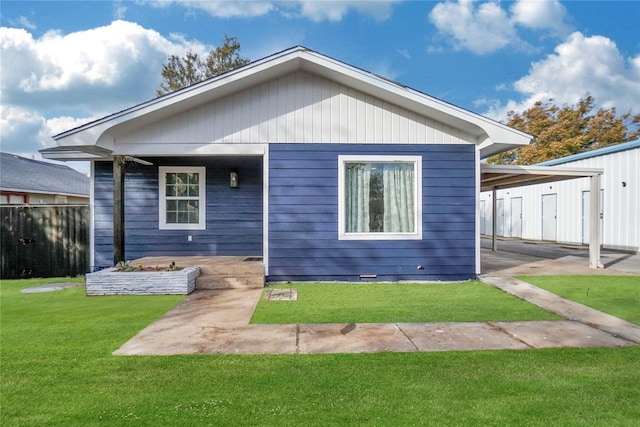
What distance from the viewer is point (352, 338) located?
412 cm

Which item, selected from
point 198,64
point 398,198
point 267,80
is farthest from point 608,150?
point 198,64

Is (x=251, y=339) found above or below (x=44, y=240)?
below

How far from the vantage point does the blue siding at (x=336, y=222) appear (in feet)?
24.0

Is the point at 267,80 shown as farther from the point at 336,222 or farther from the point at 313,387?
the point at 313,387

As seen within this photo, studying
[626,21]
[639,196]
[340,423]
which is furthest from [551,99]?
[340,423]

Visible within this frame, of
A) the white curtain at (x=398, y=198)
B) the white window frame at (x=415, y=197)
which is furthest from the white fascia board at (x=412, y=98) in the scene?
the white curtain at (x=398, y=198)

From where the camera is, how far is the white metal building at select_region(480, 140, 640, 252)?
1281 cm

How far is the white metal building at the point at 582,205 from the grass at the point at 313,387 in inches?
464

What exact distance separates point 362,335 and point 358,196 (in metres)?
3.60

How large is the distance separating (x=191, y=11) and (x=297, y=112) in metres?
11.1

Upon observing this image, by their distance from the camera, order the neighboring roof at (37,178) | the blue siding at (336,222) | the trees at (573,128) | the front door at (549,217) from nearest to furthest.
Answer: the blue siding at (336,222)
the neighboring roof at (37,178)
the front door at (549,217)
the trees at (573,128)

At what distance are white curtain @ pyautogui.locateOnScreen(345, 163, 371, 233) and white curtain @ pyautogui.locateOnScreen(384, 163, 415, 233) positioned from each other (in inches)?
14.2

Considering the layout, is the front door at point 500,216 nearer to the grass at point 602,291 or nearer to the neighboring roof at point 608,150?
the neighboring roof at point 608,150

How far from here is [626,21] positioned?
21.1 m
